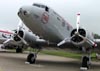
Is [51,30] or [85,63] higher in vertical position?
[51,30]

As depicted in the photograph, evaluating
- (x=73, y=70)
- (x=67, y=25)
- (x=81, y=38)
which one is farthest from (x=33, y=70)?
(x=67, y=25)

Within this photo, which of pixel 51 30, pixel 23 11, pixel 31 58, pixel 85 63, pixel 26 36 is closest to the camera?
pixel 23 11

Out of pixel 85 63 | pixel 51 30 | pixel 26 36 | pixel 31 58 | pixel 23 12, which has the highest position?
pixel 23 12

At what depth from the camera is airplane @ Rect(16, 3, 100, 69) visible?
15.8 meters

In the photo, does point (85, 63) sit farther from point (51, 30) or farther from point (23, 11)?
point (23, 11)

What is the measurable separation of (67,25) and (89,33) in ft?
10.1

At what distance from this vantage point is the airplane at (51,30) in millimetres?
15828

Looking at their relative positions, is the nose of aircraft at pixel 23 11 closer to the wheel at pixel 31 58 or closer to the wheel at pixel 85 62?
the wheel at pixel 31 58

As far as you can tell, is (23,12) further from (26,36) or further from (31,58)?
(31,58)

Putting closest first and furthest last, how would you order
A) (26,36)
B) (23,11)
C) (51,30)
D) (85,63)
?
(23,11) < (85,63) < (51,30) < (26,36)

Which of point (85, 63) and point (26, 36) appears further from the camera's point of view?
point (26, 36)

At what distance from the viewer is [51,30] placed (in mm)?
17500

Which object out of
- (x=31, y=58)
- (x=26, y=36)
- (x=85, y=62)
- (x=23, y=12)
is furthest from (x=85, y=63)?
(x=23, y=12)

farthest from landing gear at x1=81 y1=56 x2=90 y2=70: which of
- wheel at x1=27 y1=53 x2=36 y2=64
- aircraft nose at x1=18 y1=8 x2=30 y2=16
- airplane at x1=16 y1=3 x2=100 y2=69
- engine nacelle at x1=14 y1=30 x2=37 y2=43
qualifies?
aircraft nose at x1=18 y1=8 x2=30 y2=16
